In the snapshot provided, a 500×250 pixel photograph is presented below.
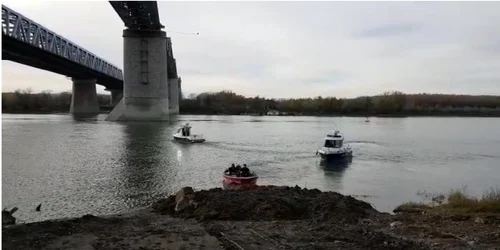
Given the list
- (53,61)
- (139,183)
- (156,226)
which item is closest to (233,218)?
(156,226)

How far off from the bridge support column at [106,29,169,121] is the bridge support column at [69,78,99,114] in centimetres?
4613

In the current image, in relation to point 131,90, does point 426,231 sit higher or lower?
lower

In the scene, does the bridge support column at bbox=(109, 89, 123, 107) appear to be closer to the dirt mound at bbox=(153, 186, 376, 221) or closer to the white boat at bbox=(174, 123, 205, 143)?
the white boat at bbox=(174, 123, 205, 143)

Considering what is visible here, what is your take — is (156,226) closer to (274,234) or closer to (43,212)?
(274,234)

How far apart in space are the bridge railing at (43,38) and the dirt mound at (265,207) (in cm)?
4228

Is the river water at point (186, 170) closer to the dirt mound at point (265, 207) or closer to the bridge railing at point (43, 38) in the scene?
the dirt mound at point (265, 207)

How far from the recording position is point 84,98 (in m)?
119

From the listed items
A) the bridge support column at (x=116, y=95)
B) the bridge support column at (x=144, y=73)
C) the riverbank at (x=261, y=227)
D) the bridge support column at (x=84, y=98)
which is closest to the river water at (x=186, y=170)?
the riverbank at (x=261, y=227)

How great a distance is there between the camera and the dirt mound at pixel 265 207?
14125mm

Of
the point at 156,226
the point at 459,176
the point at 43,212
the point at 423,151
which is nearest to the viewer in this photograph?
the point at 156,226

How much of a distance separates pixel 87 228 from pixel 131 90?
64.3 metres

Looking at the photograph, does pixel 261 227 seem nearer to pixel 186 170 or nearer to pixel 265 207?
pixel 265 207

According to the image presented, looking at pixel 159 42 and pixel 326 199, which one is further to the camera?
pixel 159 42

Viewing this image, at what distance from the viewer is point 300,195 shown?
16797 mm
